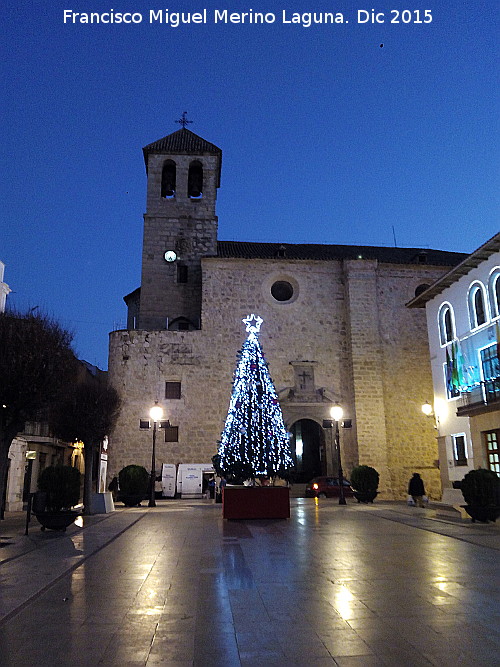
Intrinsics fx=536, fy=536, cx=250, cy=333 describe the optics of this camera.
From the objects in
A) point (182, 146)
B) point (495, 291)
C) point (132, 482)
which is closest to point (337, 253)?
point (182, 146)

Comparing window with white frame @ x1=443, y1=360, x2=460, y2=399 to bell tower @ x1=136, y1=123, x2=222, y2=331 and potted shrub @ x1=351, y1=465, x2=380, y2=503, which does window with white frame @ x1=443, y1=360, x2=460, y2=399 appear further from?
bell tower @ x1=136, y1=123, x2=222, y2=331

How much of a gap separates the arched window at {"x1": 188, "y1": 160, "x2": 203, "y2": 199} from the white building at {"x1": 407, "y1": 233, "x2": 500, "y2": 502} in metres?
17.3

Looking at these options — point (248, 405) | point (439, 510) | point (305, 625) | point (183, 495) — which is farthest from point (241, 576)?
point (183, 495)

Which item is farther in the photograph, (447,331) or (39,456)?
(39,456)

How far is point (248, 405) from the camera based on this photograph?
16.1 m

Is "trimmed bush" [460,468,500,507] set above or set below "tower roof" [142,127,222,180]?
below

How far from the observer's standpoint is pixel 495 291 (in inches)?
707

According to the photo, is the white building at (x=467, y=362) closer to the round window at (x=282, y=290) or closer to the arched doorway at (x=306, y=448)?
the round window at (x=282, y=290)

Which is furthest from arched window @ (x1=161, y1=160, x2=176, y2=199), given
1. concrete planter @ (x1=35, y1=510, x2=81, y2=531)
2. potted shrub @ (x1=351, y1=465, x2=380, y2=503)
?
concrete planter @ (x1=35, y1=510, x2=81, y2=531)

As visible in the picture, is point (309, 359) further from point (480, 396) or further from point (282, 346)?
point (480, 396)

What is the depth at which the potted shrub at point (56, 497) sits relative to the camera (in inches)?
467

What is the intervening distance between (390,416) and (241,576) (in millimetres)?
23339

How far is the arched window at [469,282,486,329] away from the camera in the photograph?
61.7 feet

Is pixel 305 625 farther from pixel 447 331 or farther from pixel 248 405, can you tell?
pixel 447 331
